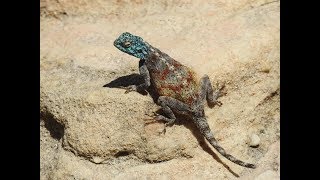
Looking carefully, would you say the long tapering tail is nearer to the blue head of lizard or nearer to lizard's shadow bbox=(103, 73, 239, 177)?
lizard's shadow bbox=(103, 73, 239, 177)

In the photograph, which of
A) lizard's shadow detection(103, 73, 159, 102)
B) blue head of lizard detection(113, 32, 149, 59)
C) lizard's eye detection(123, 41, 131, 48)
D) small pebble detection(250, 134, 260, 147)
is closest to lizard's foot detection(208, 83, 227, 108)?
small pebble detection(250, 134, 260, 147)

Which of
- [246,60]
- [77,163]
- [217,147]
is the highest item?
[246,60]

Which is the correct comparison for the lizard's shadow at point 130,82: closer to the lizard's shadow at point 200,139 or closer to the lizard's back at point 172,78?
the lizard's back at point 172,78

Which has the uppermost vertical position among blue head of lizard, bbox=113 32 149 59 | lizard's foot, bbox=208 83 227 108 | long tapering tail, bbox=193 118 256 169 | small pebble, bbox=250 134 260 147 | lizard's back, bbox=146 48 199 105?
blue head of lizard, bbox=113 32 149 59
